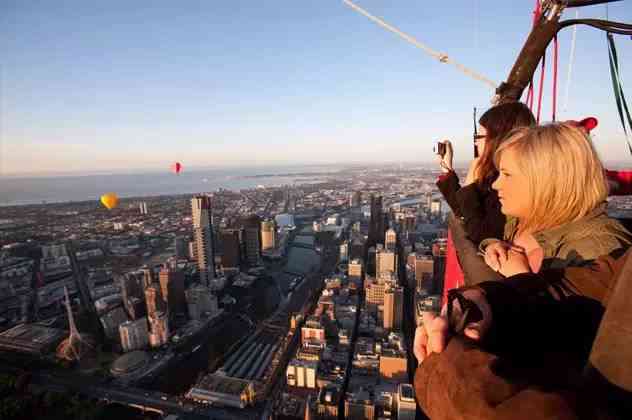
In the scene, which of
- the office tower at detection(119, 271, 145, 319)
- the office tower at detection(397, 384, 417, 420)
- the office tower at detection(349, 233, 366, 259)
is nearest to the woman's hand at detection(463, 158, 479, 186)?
the office tower at detection(397, 384, 417, 420)

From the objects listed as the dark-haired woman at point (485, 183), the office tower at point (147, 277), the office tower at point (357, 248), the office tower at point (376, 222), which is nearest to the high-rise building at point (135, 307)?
the office tower at point (147, 277)

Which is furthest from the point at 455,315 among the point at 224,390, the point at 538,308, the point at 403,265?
the point at 403,265

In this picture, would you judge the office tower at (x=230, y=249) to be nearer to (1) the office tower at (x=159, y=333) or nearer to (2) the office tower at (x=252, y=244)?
(2) the office tower at (x=252, y=244)

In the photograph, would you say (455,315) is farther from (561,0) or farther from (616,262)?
(561,0)

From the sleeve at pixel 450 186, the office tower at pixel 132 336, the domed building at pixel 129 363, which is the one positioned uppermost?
the sleeve at pixel 450 186

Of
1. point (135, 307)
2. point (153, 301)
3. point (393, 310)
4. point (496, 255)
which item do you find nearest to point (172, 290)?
point (153, 301)

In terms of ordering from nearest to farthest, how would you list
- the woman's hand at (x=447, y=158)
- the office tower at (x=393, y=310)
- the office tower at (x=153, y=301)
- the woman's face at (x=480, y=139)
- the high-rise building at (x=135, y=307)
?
the woman's face at (x=480, y=139) < the woman's hand at (x=447, y=158) < the office tower at (x=393, y=310) < the high-rise building at (x=135, y=307) < the office tower at (x=153, y=301)

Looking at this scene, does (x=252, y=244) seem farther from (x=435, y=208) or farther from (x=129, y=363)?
(x=435, y=208)
